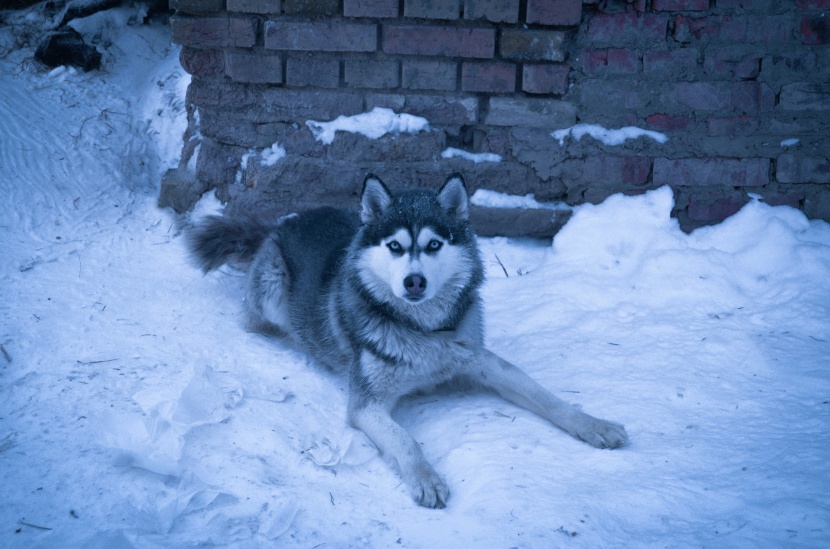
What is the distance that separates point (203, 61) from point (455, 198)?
6.28ft

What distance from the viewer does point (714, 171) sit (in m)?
3.64

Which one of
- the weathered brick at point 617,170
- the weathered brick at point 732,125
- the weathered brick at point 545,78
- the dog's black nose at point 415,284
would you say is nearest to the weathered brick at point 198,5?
the weathered brick at point 545,78

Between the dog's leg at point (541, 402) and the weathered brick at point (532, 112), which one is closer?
the dog's leg at point (541, 402)

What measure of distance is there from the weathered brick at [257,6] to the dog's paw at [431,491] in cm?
268

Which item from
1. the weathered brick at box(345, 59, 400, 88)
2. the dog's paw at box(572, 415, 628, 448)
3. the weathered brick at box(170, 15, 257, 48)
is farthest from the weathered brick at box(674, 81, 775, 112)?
the weathered brick at box(170, 15, 257, 48)

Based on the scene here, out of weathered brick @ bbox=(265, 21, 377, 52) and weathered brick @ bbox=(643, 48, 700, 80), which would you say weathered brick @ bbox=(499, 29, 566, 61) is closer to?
weathered brick @ bbox=(643, 48, 700, 80)

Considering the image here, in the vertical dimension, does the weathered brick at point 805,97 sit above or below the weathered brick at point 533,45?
below

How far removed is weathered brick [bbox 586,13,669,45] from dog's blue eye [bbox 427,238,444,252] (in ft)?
5.93

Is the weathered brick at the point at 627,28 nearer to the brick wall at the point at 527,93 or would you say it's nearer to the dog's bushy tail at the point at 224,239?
the brick wall at the point at 527,93

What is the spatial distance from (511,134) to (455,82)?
45 centimetres

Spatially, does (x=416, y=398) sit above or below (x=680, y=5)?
below

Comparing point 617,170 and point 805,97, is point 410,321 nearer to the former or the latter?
point 617,170

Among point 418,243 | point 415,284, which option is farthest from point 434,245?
point 415,284

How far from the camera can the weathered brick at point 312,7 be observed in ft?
11.3
